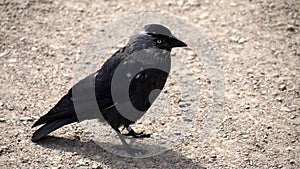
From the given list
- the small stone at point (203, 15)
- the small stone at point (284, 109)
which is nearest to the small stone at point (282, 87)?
the small stone at point (284, 109)

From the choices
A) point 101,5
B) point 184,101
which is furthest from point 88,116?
point 101,5

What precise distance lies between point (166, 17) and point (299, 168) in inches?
157

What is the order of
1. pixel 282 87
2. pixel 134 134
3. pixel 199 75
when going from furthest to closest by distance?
1. pixel 199 75
2. pixel 282 87
3. pixel 134 134

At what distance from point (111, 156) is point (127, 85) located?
86 cm

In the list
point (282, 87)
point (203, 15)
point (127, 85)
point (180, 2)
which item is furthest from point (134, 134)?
point (180, 2)

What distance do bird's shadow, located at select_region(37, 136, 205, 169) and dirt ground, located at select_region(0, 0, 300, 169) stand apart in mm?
12

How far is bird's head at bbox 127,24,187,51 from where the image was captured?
6.10 metres

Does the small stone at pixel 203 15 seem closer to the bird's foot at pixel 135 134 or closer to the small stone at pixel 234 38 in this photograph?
the small stone at pixel 234 38

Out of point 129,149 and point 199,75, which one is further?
point 199,75

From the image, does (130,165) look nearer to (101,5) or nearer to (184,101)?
(184,101)

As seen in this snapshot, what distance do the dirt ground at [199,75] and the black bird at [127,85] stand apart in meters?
0.38

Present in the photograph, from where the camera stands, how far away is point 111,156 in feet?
20.5

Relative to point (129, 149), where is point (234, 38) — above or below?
above

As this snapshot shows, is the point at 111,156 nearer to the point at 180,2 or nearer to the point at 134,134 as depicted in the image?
the point at 134,134
